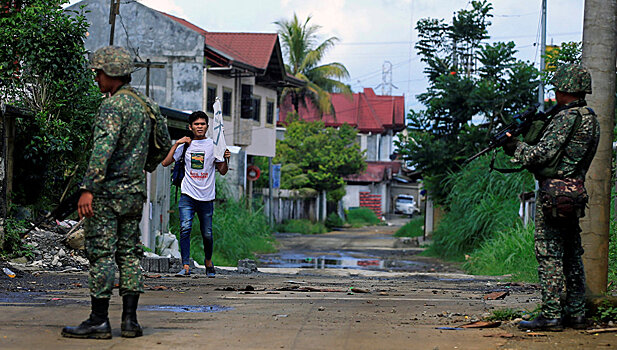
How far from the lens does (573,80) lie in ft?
18.0

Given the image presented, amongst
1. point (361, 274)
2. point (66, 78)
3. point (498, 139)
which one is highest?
point (66, 78)

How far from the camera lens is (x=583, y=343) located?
4949mm

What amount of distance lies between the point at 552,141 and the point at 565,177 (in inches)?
10.2

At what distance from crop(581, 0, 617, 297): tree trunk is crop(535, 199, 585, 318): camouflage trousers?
0.45 meters

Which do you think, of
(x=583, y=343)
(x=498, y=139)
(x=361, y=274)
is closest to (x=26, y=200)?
(x=361, y=274)

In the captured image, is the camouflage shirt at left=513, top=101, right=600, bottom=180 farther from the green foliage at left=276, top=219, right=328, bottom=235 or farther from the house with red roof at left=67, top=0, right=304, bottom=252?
the green foliage at left=276, top=219, right=328, bottom=235

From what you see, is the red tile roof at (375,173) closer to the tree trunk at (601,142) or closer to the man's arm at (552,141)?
the tree trunk at (601,142)

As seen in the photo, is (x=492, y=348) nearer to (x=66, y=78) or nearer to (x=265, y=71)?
(x=66, y=78)

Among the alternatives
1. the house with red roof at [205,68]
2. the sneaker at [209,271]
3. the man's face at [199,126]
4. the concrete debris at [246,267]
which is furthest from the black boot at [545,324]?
the house with red roof at [205,68]

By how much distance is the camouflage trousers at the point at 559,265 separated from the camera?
17.5ft

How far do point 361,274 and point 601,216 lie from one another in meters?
7.47

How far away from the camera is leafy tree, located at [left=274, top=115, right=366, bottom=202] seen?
44194mm

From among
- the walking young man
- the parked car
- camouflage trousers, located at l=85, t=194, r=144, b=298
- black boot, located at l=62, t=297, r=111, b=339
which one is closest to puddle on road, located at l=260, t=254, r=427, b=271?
the walking young man

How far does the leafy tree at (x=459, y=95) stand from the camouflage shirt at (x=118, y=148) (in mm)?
18410
